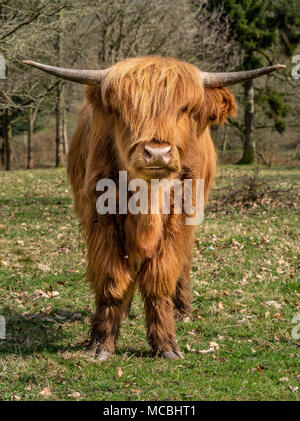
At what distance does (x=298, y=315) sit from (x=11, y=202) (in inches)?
341

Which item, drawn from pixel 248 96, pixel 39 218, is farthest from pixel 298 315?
pixel 248 96

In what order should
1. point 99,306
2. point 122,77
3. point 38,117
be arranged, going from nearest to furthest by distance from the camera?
1. point 122,77
2. point 99,306
3. point 38,117

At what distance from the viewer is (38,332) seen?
488 centimetres

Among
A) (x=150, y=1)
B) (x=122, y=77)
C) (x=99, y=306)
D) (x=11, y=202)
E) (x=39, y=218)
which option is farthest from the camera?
(x=150, y=1)

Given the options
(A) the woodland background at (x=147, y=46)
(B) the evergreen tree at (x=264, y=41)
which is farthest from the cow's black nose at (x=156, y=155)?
(B) the evergreen tree at (x=264, y=41)

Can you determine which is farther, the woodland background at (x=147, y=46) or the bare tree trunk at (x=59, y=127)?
the bare tree trunk at (x=59, y=127)

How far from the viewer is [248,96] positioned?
22734 mm

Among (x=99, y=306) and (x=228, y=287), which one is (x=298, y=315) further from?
(x=99, y=306)

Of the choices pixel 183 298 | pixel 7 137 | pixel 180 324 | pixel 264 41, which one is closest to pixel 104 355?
pixel 180 324

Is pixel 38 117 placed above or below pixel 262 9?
below

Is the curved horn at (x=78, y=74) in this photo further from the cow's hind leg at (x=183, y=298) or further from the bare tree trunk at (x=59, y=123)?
the bare tree trunk at (x=59, y=123)

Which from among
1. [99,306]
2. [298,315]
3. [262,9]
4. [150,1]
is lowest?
[298,315]

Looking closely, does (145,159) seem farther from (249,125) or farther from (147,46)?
(249,125)

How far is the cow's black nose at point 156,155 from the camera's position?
3414 mm
